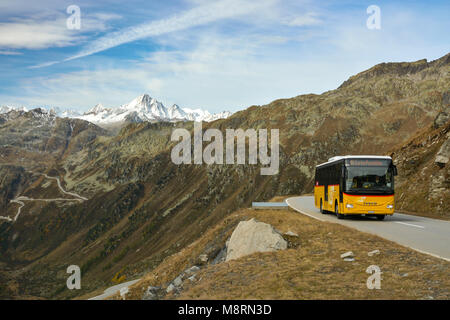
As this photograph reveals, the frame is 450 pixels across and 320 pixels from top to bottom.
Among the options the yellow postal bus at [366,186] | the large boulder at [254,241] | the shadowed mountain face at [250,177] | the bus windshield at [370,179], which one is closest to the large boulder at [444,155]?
the yellow postal bus at [366,186]

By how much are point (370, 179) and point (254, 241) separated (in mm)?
11496

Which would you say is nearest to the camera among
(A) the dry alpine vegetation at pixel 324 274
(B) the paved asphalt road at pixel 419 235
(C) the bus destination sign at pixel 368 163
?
(A) the dry alpine vegetation at pixel 324 274

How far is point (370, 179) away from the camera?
23.7 metres

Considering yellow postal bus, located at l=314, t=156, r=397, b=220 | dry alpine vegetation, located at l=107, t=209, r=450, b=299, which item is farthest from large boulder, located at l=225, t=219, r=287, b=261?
yellow postal bus, located at l=314, t=156, r=397, b=220

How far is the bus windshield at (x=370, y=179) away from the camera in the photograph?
77.0ft

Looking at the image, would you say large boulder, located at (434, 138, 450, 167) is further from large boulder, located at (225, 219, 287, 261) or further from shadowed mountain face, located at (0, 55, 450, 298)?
shadowed mountain face, located at (0, 55, 450, 298)

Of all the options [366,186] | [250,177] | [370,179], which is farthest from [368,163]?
[250,177]

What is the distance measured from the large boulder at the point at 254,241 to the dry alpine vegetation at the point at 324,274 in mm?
533

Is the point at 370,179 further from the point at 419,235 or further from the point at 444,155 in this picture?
the point at 444,155

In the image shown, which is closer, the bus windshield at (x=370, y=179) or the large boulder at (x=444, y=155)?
the bus windshield at (x=370, y=179)

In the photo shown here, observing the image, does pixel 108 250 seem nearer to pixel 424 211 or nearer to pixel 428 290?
pixel 424 211

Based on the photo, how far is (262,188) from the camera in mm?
131875

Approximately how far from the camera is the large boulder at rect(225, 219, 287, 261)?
49.6 feet

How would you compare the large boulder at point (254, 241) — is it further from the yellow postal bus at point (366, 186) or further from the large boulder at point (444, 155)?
the large boulder at point (444, 155)
